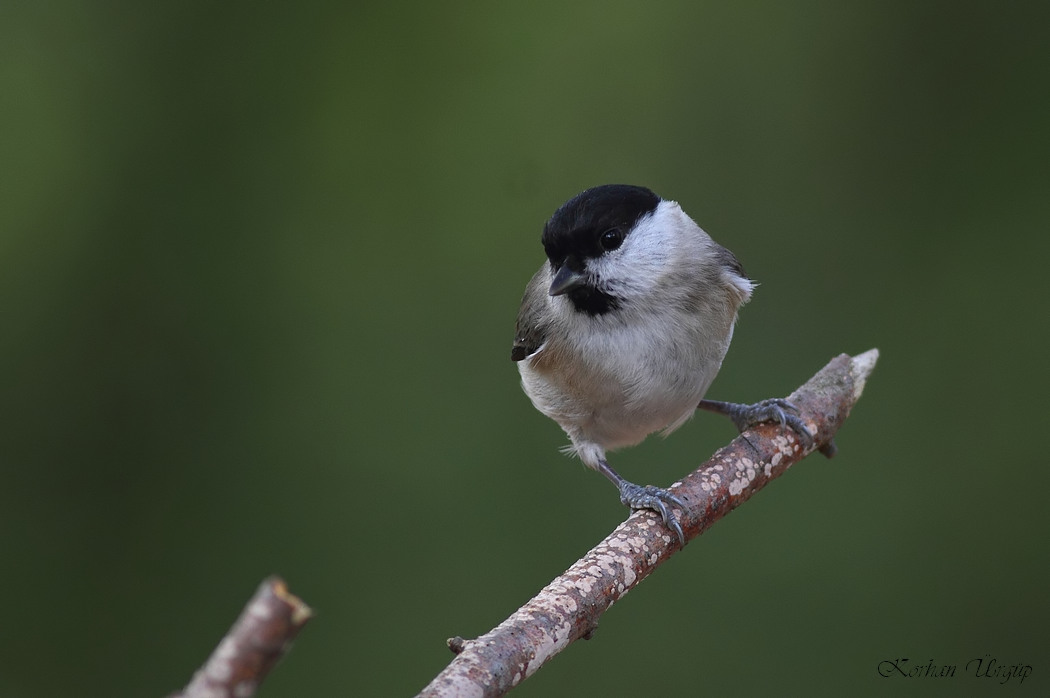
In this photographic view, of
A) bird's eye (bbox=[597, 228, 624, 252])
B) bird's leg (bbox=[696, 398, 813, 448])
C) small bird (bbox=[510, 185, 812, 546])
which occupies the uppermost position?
bird's eye (bbox=[597, 228, 624, 252])

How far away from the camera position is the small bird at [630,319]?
216cm

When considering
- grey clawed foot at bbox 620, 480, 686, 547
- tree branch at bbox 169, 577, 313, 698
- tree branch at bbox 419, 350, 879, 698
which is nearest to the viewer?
tree branch at bbox 169, 577, 313, 698

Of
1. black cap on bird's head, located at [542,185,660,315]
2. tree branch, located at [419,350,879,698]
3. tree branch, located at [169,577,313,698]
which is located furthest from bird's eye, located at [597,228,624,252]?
tree branch, located at [169,577,313,698]

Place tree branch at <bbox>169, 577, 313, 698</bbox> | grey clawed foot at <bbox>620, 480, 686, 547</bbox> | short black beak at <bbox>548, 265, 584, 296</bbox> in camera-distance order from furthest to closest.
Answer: short black beak at <bbox>548, 265, 584, 296</bbox>, grey clawed foot at <bbox>620, 480, 686, 547</bbox>, tree branch at <bbox>169, 577, 313, 698</bbox>

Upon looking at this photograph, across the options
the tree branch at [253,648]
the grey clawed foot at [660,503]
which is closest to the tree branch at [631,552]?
the grey clawed foot at [660,503]

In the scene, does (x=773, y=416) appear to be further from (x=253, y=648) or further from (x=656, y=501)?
(x=253, y=648)

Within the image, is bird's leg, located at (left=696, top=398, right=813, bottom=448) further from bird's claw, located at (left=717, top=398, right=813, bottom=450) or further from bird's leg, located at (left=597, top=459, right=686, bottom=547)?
bird's leg, located at (left=597, top=459, right=686, bottom=547)

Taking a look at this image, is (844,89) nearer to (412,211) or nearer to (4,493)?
(412,211)

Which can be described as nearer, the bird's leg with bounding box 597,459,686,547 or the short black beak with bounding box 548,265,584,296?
the bird's leg with bounding box 597,459,686,547

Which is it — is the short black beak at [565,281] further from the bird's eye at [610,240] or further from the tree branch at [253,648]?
the tree branch at [253,648]

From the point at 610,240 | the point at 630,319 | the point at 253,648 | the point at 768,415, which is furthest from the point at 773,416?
the point at 253,648

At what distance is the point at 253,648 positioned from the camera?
2.74 ft

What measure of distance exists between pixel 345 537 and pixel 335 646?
0.34 m

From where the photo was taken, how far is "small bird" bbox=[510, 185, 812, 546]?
2160 millimetres
